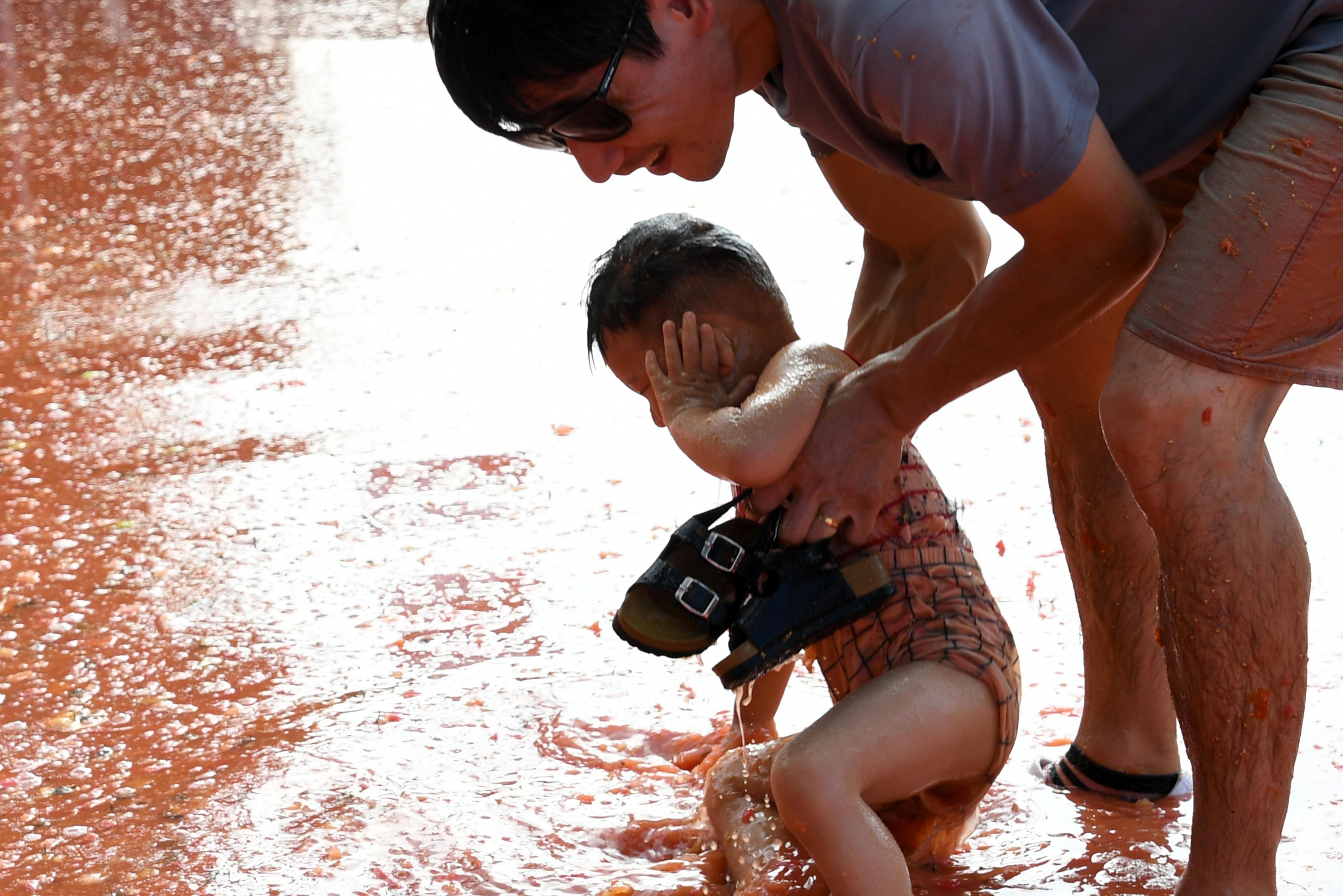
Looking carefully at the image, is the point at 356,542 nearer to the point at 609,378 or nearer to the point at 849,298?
the point at 609,378

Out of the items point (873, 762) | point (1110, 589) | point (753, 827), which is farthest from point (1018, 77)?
point (753, 827)

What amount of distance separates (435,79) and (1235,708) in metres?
7.43

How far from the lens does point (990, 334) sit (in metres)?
2.02

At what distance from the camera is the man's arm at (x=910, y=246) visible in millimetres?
2602

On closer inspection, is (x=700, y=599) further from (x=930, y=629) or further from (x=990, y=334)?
(x=990, y=334)

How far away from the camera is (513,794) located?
260 centimetres

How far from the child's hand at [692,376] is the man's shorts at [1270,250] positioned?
65cm

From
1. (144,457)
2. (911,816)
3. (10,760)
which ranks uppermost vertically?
(911,816)

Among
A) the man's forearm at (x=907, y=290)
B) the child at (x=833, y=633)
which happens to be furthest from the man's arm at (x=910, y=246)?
the child at (x=833, y=633)

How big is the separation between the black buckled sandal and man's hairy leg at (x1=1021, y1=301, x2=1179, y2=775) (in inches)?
24.0

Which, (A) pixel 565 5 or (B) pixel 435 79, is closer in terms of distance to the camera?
(A) pixel 565 5

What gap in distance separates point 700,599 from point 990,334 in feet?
1.91

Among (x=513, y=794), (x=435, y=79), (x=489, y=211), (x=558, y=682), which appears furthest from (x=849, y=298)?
(x=435, y=79)

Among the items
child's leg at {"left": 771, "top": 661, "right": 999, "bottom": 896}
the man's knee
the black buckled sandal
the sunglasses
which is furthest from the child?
the man's knee
